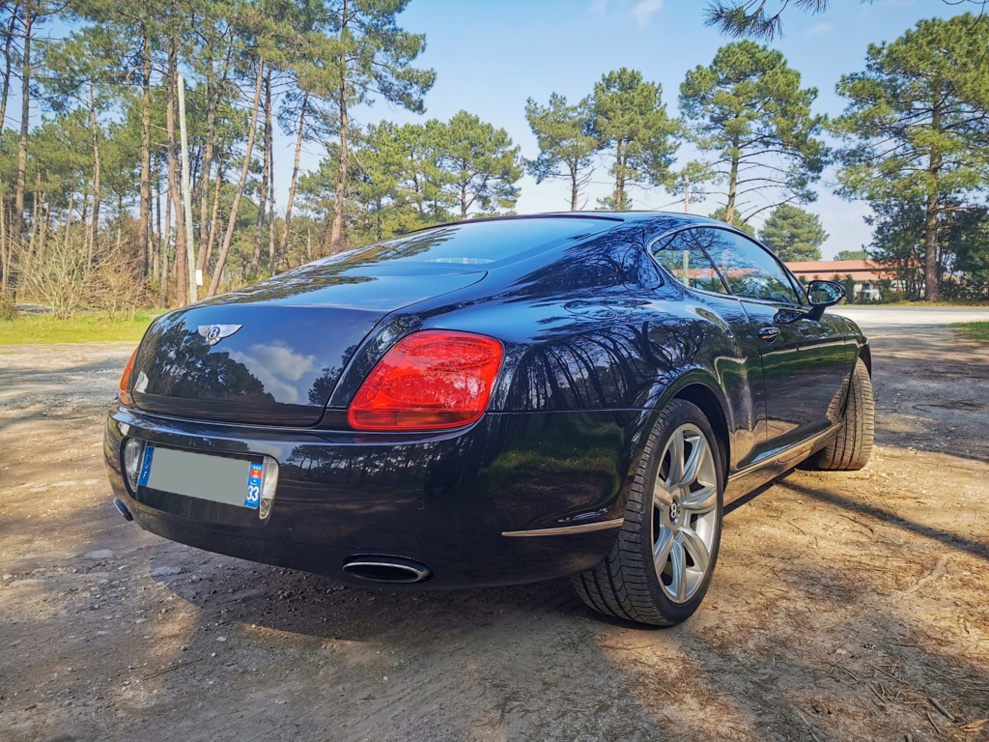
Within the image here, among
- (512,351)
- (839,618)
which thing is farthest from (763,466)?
(512,351)

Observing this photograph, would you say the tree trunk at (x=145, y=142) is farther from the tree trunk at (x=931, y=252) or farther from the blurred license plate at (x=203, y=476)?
the tree trunk at (x=931, y=252)

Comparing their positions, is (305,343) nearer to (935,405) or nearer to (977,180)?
(935,405)

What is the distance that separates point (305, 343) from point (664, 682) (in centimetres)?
133

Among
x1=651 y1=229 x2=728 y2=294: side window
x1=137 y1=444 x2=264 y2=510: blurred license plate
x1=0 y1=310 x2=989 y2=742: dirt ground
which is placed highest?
x1=651 y1=229 x2=728 y2=294: side window

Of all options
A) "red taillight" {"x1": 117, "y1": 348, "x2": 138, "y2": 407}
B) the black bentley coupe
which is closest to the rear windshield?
the black bentley coupe

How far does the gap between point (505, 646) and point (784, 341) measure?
6.15ft

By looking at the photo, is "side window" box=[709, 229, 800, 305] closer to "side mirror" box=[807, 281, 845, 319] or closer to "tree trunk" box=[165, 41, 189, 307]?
"side mirror" box=[807, 281, 845, 319]

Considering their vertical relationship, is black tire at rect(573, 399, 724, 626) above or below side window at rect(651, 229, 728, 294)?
below

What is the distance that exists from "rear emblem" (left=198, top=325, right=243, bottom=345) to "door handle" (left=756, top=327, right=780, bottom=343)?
2.03 m

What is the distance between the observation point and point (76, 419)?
238 inches

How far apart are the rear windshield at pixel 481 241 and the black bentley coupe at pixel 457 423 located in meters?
0.03

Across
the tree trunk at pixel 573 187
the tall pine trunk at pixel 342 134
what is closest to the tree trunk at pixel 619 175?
the tree trunk at pixel 573 187

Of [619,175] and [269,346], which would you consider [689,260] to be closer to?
[269,346]

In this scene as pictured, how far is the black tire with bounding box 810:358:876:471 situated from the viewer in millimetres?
4004
